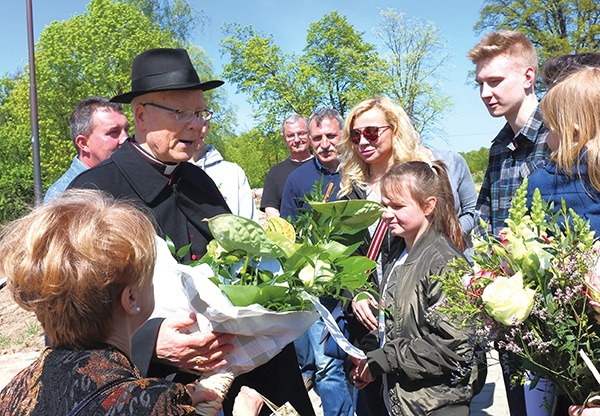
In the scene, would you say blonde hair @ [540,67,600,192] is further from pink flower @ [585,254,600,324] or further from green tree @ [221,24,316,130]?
green tree @ [221,24,316,130]

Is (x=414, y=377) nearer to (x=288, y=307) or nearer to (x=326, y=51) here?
(x=288, y=307)

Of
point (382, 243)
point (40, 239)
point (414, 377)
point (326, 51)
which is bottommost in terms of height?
point (414, 377)

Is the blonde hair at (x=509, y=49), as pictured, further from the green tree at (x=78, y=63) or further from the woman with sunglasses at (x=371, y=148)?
the green tree at (x=78, y=63)

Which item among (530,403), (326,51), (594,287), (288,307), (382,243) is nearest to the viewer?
(594,287)

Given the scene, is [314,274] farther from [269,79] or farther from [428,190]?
[269,79]

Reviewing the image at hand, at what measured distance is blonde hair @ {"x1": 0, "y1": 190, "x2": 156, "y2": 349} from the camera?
1.60 metres

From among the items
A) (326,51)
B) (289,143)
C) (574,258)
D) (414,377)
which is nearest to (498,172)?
(414,377)

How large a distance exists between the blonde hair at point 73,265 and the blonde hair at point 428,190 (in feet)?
6.35

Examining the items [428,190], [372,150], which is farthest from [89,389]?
[372,150]

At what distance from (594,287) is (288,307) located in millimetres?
962

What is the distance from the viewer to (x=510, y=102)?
3.94 meters

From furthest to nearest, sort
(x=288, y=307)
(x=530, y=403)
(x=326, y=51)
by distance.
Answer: (x=326, y=51)
(x=530, y=403)
(x=288, y=307)

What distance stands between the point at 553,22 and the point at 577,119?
32.5 meters

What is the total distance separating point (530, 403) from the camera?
8.52ft
